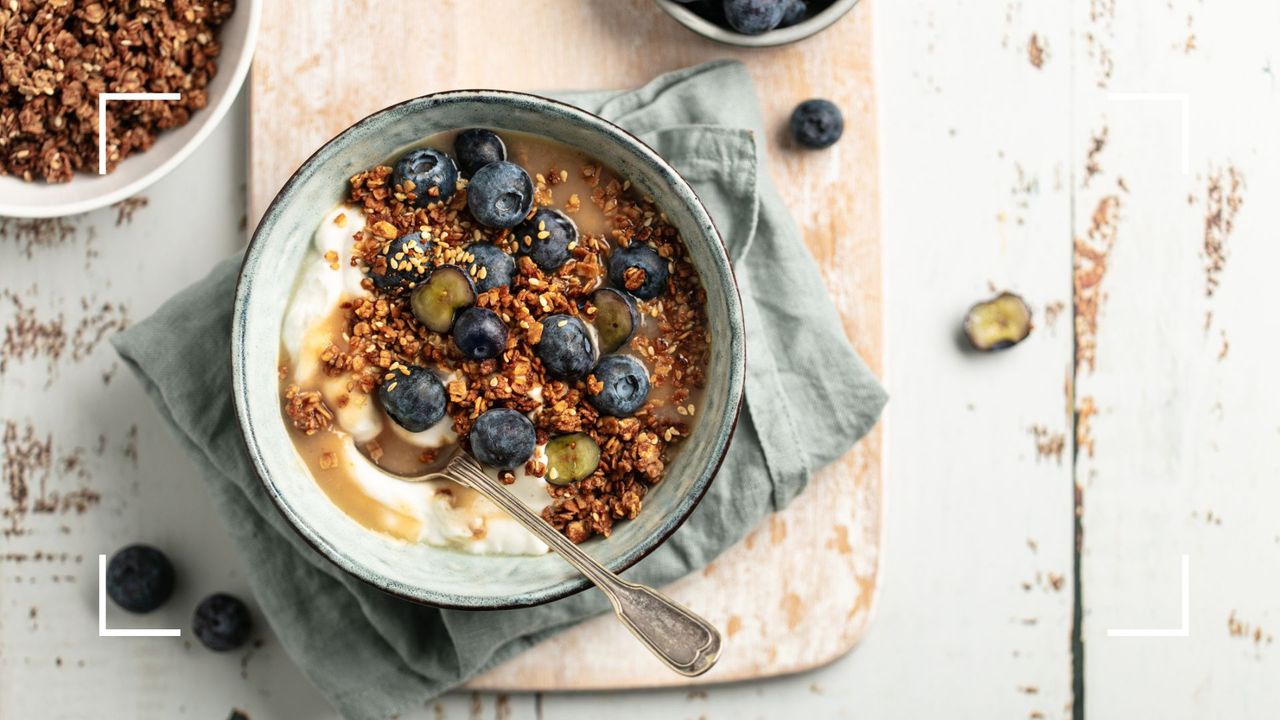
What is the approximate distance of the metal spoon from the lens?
55.2 inches

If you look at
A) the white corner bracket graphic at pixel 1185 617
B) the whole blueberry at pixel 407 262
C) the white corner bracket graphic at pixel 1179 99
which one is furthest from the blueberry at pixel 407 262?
the white corner bracket graphic at pixel 1185 617

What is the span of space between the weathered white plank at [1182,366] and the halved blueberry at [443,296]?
1110 mm

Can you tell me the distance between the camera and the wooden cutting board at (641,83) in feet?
5.65

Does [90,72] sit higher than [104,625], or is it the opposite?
[90,72]

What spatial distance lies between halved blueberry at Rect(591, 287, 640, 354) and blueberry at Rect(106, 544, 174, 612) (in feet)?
2.91

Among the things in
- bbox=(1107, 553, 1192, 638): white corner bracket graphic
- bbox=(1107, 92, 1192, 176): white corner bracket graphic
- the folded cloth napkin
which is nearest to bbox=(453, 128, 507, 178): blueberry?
the folded cloth napkin

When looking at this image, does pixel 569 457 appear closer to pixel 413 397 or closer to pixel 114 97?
pixel 413 397

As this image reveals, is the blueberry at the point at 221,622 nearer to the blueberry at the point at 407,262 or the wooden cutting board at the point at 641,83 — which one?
the wooden cutting board at the point at 641,83

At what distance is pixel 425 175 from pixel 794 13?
24.9 inches

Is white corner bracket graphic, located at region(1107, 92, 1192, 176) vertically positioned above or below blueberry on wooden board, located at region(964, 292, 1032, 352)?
above

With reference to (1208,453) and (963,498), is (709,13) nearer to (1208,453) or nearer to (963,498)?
(963,498)

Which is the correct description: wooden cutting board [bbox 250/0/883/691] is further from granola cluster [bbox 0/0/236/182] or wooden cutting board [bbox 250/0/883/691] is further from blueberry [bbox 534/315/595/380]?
blueberry [bbox 534/315/595/380]

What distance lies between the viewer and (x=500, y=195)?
4.74 ft

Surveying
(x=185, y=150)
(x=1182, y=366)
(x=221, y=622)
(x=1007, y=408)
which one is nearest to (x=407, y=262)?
(x=185, y=150)
